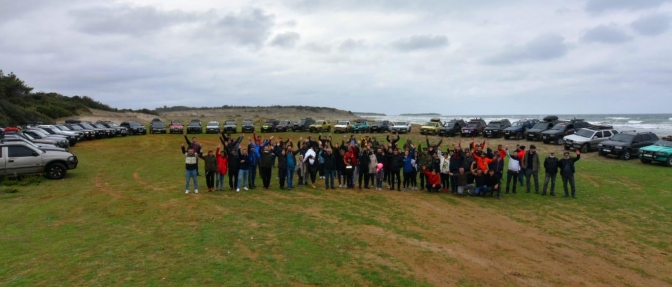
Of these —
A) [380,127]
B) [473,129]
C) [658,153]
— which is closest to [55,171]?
[658,153]

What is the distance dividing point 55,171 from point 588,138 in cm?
3030

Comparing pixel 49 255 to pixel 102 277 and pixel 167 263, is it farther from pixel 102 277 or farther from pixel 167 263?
pixel 167 263

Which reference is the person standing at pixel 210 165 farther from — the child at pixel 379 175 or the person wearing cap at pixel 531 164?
the person wearing cap at pixel 531 164

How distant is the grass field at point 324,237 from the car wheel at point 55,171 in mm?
842

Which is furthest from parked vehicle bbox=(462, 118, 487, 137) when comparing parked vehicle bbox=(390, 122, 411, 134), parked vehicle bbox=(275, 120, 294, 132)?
parked vehicle bbox=(275, 120, 294, 132)

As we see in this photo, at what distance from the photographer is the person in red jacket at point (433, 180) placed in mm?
14555

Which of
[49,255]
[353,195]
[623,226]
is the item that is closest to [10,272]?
[49,255]

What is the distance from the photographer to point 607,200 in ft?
45.3

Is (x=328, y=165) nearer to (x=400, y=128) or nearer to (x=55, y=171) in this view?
(x=55, y=171)

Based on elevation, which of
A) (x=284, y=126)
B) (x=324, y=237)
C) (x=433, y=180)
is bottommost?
(x=324, y=237)

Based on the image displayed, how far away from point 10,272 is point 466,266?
7.75 m

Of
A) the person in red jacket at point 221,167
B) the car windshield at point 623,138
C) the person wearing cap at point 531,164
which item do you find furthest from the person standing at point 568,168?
the car windshield at point 623,138

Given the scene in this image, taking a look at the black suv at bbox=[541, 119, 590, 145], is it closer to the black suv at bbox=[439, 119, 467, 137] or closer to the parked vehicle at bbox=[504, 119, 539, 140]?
the parked vehicle at bbox=[504, 119, 539, 140]

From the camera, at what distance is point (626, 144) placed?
24922 mm
